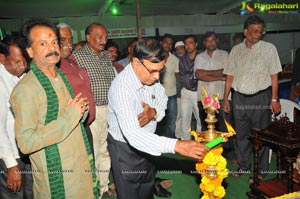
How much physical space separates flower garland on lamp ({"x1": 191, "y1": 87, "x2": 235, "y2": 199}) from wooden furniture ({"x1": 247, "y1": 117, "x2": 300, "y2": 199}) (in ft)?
4.94

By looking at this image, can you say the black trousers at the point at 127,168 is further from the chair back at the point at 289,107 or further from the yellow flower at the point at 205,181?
the chair back at the point at 289,107

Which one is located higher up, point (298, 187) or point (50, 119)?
point (50, 119)

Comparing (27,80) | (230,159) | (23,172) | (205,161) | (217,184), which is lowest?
(230,159)

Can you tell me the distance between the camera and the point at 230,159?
5.04 metres

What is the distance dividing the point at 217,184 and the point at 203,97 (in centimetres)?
58

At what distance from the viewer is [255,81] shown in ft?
13.2

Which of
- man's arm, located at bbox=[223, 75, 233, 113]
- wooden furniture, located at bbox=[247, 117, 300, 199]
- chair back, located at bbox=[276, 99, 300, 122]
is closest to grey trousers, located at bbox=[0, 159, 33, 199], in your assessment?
wooden furniture, located at bbox=[247, 117, 300, 199]

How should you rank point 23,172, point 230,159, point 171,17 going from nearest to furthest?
1. point 23,172
2. point 230,159
3. point 171,17

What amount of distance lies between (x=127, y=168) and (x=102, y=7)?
7530 mm

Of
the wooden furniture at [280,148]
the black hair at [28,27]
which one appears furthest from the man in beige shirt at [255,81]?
the black hair at [28,27]

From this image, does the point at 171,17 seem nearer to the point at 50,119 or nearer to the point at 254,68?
the point at 254,68

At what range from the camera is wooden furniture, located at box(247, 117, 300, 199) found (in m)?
3.02

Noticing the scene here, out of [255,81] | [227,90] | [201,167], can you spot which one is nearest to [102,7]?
[227,90]

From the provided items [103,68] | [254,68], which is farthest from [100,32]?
[254,68]
